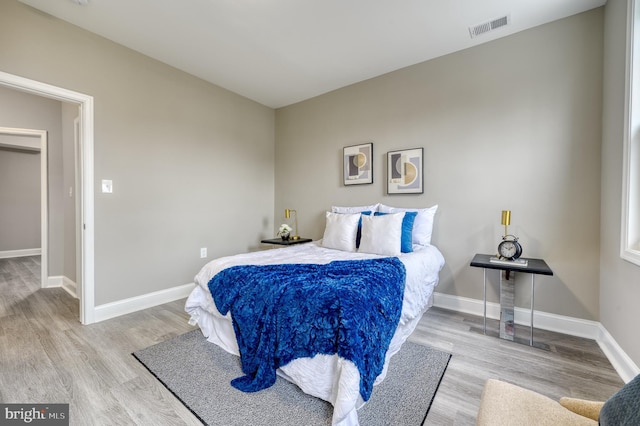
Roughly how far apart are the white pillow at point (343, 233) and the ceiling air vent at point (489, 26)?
2.15 meters

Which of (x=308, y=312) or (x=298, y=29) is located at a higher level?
(x=298, y=29)

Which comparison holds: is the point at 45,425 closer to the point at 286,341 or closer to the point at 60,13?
the point at 286,341

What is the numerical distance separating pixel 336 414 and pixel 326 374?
0.22 m

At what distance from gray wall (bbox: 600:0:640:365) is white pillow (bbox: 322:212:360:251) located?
6.82 feet

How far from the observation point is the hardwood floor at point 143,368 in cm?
153

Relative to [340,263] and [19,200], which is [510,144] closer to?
[340,263]

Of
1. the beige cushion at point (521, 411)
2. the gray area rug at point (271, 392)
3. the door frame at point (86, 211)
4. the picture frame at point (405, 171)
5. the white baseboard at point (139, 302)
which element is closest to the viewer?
the beige cushion at point (521, 411)

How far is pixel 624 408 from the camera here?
63cm

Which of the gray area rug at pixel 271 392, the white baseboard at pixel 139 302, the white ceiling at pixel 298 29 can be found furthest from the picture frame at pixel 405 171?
the white baseboard at pixel 139 302

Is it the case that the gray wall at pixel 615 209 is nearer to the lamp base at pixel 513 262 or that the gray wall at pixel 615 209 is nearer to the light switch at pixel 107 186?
the lamp base at pixel 513 262

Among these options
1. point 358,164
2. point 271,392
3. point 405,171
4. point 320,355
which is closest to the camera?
point 320,355

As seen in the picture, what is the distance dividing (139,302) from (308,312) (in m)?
2.50

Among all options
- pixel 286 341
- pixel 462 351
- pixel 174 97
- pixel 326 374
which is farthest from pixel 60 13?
pixel 462 351

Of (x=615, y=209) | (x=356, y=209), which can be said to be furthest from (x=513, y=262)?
(x=356, y=209)
